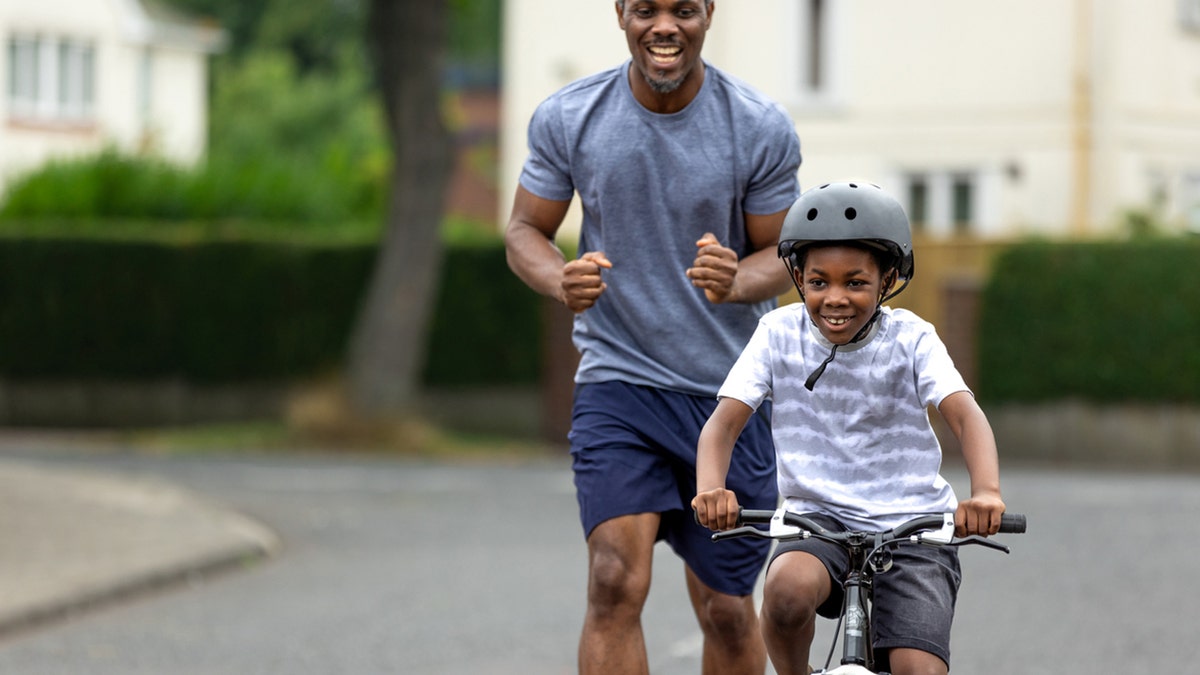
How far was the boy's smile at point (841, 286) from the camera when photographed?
4246mm

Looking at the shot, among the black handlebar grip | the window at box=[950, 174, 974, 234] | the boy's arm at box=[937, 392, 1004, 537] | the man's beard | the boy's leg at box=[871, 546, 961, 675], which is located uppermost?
the window at box=[950, 174, 974, 234]

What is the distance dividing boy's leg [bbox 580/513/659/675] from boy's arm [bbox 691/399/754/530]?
845mm

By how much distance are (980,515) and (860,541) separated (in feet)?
1.11

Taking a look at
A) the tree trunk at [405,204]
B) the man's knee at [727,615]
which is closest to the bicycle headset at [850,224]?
the man's knee at [727,615]

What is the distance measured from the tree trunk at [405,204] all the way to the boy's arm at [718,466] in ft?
51.1

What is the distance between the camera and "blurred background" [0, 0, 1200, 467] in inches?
798

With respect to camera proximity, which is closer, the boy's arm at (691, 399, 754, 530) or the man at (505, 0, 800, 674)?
the boy's arm at (691, 399, 754, 530)

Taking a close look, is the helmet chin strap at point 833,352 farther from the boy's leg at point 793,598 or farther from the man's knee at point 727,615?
the man's knee at point 727,615

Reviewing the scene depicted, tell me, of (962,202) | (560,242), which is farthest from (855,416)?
(962,202)

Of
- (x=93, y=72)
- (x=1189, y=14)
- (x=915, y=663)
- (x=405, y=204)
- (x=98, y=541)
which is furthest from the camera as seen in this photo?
(x=93, y=72)

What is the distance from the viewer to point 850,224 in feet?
13.8

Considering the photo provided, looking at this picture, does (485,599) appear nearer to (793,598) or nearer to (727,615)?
(727,615)

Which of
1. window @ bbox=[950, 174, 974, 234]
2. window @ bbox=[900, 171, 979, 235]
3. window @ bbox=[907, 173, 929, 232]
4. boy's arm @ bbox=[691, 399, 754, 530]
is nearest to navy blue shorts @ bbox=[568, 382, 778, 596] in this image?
boy's arm @ bbox=[691, 399, 754, 530]

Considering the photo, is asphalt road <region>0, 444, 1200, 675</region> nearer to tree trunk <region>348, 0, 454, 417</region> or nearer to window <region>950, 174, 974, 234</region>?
tree trunk <region>348, 0, 454, 417</region>
